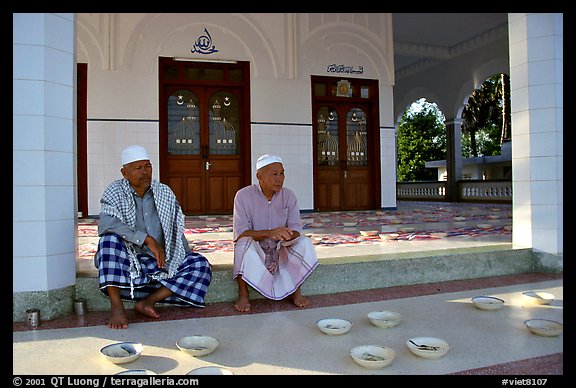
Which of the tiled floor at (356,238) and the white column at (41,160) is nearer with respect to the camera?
the white column at (41,160)

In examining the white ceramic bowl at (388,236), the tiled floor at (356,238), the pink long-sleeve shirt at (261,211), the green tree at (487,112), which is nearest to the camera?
the pink long-sleeve shirt at (261,211)

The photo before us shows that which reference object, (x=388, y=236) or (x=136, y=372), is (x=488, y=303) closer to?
(x=388, y=236)

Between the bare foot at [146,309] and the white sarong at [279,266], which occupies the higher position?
the white sarong at [279,266]

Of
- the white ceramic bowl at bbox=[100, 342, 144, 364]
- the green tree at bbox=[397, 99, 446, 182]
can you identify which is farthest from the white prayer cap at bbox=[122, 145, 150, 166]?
the green tree at bbox=[397, 99, 446, 182]

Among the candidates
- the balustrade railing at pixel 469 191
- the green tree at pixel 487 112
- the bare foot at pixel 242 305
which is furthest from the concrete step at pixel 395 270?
the green tree at pixel 487 112

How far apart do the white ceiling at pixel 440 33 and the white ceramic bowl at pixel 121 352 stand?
28.1 feet

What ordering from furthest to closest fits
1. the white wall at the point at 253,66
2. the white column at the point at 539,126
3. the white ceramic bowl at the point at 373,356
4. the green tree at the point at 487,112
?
the green tree at the point at 487,112 → the white wall at the point at 253,66 → the white column at the point at 539,126 → the white ceramic bowl at the point at 373,356

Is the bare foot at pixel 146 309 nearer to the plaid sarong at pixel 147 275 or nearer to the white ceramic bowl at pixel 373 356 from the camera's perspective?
the plaid sarong at pixel 147 275

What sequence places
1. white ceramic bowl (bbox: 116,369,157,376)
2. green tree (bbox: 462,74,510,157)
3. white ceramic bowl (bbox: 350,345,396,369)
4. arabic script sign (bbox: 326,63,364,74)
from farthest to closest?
green tree (bbox: 462,74,510,157) < arabic script sign (bbox: 326,63,364,74) < white ceramic bowl (bbox: 350,345,396,369) < white ceramic bowl (bbox: 116,369,157,376)

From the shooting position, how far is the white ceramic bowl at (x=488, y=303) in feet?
8.75

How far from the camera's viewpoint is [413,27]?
31.9 ft

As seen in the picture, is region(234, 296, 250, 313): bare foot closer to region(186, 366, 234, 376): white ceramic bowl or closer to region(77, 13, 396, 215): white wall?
region(186, 366, 234, 376): white ceramic bowl

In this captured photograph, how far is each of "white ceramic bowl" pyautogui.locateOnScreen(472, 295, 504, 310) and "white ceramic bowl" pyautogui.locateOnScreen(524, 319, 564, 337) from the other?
1.07ft

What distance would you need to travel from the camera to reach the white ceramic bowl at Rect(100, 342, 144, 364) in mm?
1898
